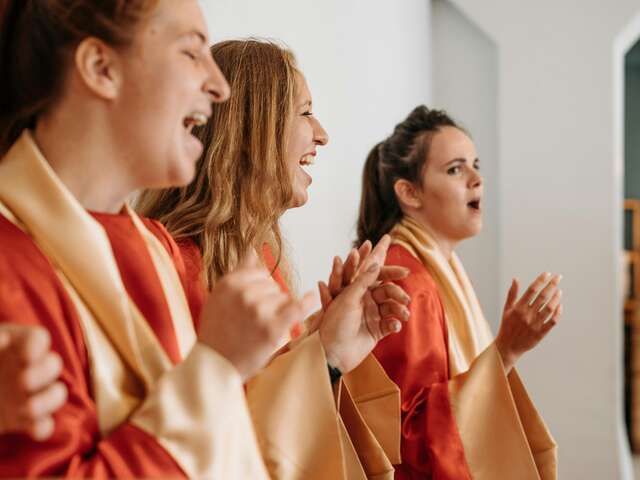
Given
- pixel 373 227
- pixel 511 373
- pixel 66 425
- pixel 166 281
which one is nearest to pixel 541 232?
pixel 373 227

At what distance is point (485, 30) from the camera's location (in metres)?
4.43

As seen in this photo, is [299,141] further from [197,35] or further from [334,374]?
[197,35]

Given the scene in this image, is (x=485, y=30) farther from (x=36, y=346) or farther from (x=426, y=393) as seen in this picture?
(x=36, y=346)

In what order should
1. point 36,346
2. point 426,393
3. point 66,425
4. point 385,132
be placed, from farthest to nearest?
1. point 385,132
2. point 426,393
3. point 66,425
4. point 36,346

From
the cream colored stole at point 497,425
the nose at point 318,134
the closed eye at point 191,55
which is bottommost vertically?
the cream colored stole at point 497,425

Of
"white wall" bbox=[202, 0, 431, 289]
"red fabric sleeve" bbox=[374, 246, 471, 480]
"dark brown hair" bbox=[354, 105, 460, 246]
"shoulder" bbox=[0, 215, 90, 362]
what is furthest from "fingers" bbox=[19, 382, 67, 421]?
"dark brown hair" bbox=[354, 105, 460, 246]

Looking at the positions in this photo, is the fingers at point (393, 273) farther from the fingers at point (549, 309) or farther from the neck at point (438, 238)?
the neck at point (438, 238)

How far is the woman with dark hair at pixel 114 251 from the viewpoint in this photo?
3.05 feet

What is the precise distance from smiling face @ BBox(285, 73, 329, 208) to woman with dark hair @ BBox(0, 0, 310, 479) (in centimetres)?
60

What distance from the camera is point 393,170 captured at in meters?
2.52

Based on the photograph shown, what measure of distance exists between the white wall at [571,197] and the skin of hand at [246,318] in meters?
3.50

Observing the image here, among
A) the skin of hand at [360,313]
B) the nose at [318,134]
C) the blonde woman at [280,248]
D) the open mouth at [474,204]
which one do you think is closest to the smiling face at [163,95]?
the blonde woman at [280,248]

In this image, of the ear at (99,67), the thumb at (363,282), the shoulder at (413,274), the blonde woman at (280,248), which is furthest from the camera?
the shoulder at (413,274)

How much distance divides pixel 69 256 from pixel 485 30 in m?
3.80
